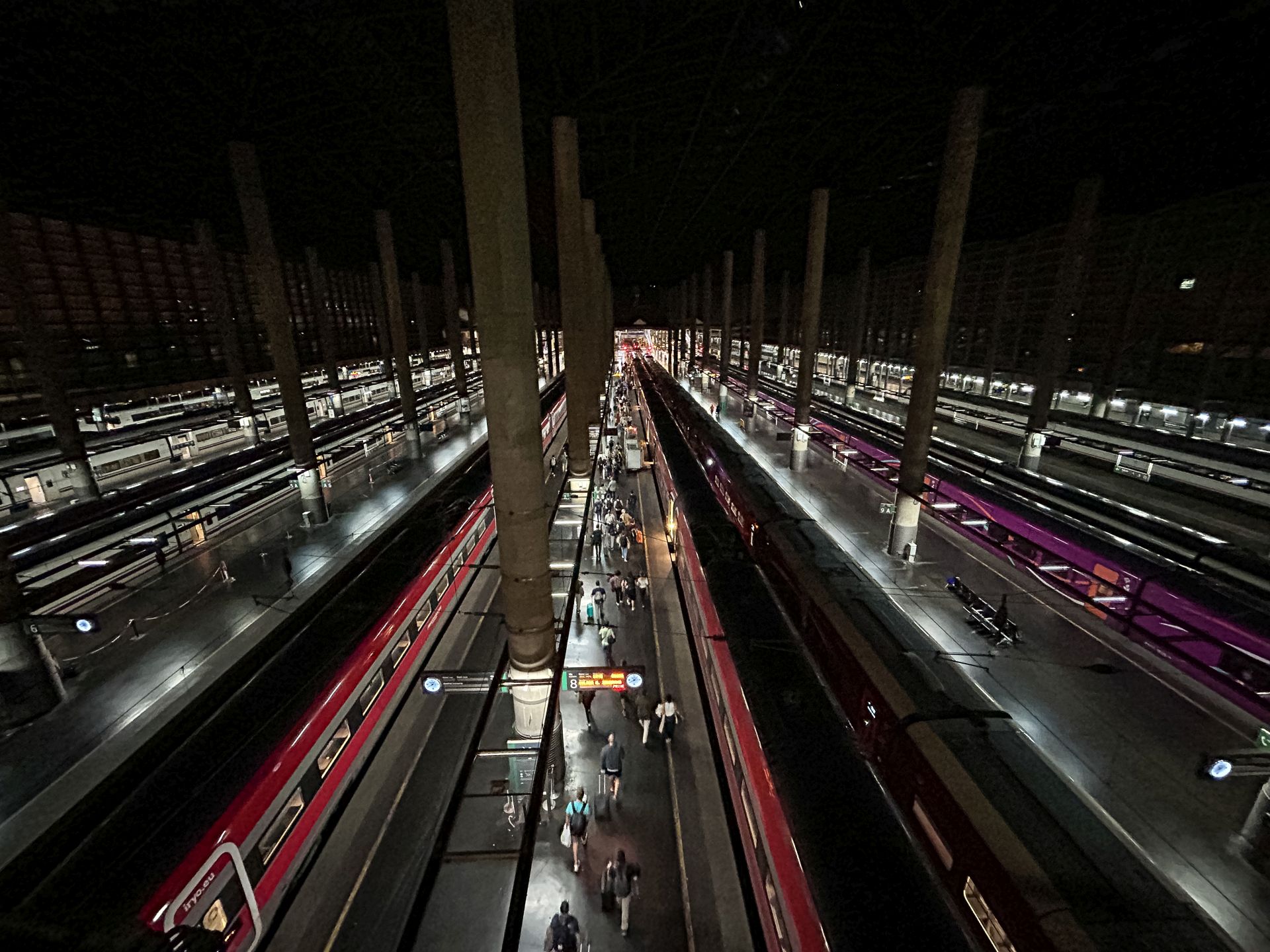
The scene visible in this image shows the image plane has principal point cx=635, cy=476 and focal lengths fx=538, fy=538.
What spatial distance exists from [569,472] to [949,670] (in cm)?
1178

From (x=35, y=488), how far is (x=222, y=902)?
20.5 meters

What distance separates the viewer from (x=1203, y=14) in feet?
32.5

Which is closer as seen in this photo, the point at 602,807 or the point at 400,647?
the point at 602,807

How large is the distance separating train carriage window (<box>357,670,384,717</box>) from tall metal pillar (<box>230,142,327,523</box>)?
1084 centimetres

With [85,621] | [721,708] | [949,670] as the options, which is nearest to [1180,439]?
[949,670]

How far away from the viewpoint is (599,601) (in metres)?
13.6

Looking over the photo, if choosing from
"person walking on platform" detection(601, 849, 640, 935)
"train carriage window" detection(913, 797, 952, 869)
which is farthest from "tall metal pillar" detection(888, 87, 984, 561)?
"person walking on platform" detection(601, 849, 640, 935)

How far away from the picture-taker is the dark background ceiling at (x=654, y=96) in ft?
33.6

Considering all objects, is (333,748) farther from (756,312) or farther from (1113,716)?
(756,312)

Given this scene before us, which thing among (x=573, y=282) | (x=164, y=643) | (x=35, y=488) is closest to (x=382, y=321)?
(x=35, y=488)

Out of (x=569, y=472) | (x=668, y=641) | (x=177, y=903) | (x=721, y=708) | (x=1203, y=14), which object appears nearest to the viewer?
(x=177, y=903)

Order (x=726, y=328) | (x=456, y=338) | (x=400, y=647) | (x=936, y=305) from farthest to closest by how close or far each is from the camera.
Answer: (x=726, y=328) < (x=456, y=338) < (x=936, y=305) < (x=400, y=647)

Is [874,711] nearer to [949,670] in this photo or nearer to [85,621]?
[949,670]

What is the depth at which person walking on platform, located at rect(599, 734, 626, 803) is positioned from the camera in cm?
873
